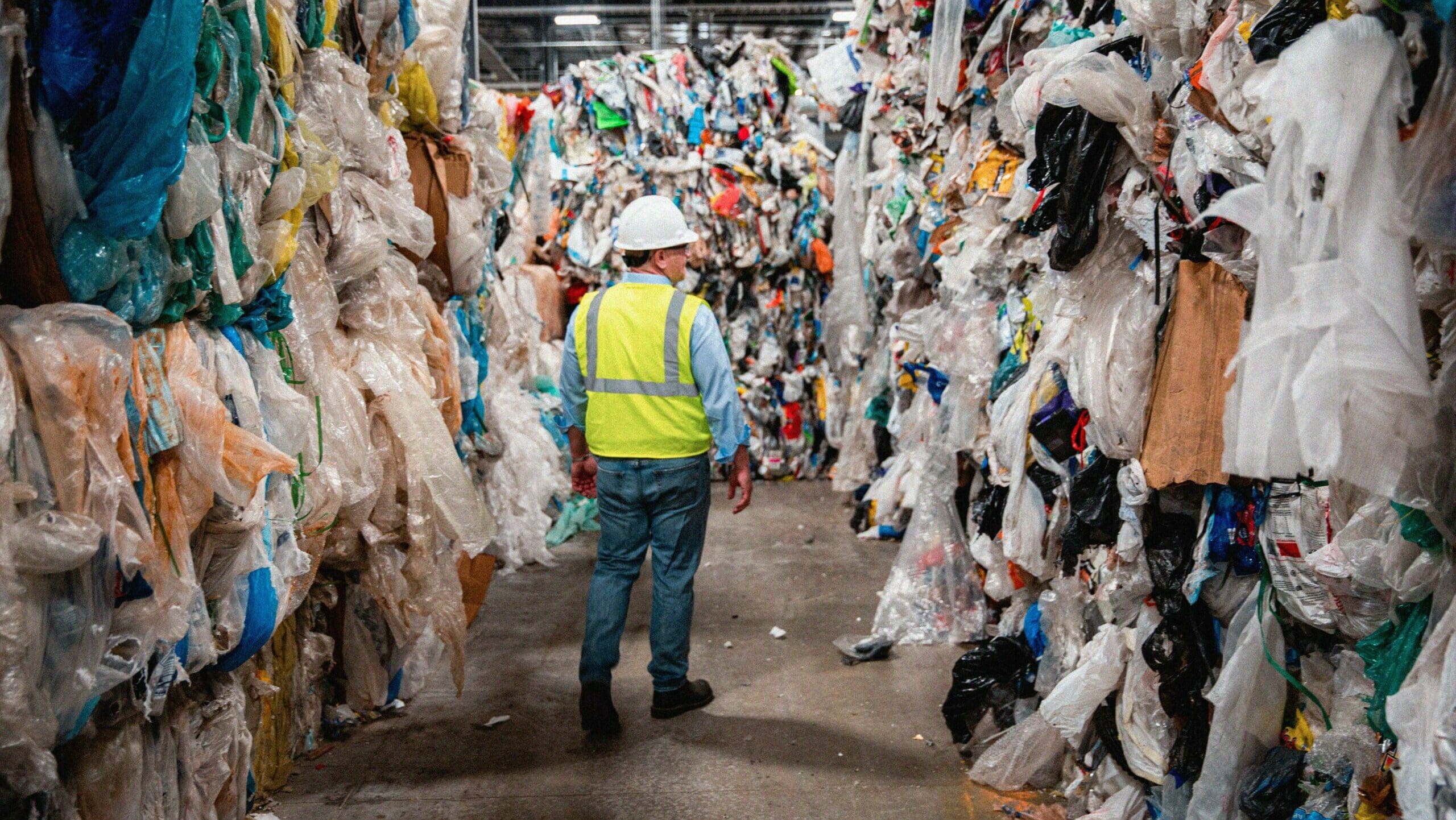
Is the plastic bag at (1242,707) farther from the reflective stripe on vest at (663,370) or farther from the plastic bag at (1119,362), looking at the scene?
the reflective stripe on vest at (663,370)

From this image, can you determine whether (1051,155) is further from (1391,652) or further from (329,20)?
(329,20)

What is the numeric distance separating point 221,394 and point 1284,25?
7.01ft

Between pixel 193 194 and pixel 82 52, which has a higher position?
pixel 82 52

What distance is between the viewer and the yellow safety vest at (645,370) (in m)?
3.54

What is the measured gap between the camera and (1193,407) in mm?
2297

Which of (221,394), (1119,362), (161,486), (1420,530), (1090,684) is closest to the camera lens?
(1420,530)

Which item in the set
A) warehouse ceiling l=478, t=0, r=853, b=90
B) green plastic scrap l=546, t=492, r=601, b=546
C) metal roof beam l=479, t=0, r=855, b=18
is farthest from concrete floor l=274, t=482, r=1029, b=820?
metal roof beam l=479, t=0, r=855, b=18

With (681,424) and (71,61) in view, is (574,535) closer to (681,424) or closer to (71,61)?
(681,424)

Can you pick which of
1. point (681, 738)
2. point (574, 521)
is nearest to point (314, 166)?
point (681, 738)

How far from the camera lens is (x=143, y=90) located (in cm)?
176

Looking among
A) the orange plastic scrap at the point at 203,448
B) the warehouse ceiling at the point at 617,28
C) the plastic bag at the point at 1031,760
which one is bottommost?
the plastic bag at the point at 1031,760

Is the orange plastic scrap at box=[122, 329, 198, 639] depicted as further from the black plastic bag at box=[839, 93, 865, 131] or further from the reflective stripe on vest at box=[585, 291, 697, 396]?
the black plastic bag at box=[839, 93, 865, 131]

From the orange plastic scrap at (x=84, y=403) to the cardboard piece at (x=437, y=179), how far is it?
7.21 ft

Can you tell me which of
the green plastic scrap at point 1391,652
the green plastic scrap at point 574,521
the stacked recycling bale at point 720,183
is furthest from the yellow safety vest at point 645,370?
the stacked recycling bale at point 720,183
